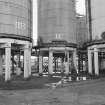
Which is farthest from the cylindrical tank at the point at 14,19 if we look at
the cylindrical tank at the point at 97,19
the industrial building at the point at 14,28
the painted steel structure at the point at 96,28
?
the cylindrical tank at the point at 97,19

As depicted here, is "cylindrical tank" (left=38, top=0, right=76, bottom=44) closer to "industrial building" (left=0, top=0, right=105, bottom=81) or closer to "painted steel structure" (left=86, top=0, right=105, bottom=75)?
"industrial building" (left=0, top=0, right=105, bottom=81)

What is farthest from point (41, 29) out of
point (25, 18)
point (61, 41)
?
point (25, 18)

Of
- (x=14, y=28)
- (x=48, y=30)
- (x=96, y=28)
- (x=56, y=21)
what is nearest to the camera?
(x=14, y=28)

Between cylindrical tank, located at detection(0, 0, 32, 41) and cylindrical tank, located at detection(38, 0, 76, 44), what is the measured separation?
861cm

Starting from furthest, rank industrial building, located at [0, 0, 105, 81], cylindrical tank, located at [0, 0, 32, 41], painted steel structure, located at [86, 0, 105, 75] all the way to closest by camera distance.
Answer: painted steel structure, located at [86, 0, 105, 75] < industrial building, located at [0, 0, 105, 81] < cylindrical tank, located at [0, 0, 32, 41]

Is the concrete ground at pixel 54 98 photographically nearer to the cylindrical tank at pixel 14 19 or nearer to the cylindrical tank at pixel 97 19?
the cylindrical tank at pixel 14 19

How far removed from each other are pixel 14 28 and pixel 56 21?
1265 cm

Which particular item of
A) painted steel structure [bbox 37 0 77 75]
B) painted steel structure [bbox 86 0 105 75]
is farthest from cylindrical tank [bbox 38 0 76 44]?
painted steel structure [bbox 86 0 105 75]

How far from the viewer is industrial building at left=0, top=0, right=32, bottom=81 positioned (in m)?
29.9

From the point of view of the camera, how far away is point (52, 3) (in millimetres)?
41812

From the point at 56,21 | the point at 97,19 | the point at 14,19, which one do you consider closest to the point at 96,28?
the point at 97,19

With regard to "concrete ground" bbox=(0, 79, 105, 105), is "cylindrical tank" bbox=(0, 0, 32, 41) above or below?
above

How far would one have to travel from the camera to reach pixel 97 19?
3722 cm

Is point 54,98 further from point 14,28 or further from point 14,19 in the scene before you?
point 14,19
